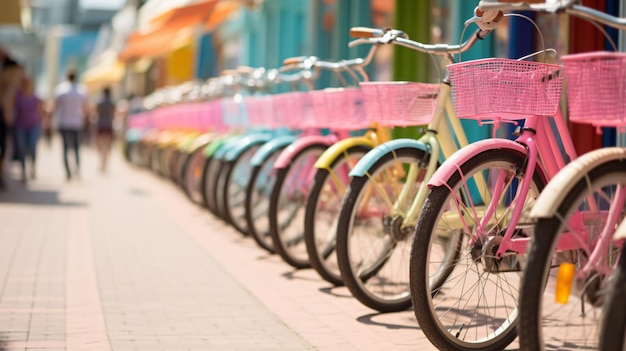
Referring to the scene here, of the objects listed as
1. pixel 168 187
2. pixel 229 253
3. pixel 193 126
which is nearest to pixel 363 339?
pixel 229 253

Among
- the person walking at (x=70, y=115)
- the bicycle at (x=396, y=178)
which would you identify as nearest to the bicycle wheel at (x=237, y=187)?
the bicycle at (x=396, y=178)

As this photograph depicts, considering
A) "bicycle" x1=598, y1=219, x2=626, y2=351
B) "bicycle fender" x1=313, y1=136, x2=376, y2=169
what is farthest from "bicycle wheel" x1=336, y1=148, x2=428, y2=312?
"bicycle" x1=598, y1=219, x2=626, y2=351

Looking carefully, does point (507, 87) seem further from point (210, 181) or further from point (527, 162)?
point (210, 181)

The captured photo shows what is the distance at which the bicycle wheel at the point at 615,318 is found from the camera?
335cm

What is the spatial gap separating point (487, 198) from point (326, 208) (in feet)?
6.80

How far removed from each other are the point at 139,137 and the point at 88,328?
18004 mm

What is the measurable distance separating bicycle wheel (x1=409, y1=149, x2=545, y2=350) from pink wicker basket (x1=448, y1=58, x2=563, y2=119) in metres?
0.24

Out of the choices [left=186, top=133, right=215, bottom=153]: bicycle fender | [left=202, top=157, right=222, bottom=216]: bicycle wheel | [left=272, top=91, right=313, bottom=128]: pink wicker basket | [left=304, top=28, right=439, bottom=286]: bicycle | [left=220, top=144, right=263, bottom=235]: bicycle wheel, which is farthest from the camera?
[left=186, top=133, right=215, bottom=153]: bicycle fender

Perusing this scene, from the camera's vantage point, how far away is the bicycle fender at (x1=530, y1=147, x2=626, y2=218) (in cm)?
377

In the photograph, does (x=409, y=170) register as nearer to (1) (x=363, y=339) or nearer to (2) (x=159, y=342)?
(1) (x=363, y=339)

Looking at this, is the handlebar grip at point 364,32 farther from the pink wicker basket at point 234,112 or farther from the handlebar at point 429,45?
the pink wicker basket at point 234,112

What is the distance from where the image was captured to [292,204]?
26.3 ft

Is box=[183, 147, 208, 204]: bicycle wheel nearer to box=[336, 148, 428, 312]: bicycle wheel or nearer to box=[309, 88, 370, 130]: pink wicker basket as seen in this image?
box=[309, 88, 370, 130]: pink wicker basket

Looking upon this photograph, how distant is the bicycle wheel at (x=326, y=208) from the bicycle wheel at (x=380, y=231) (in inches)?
8.0
